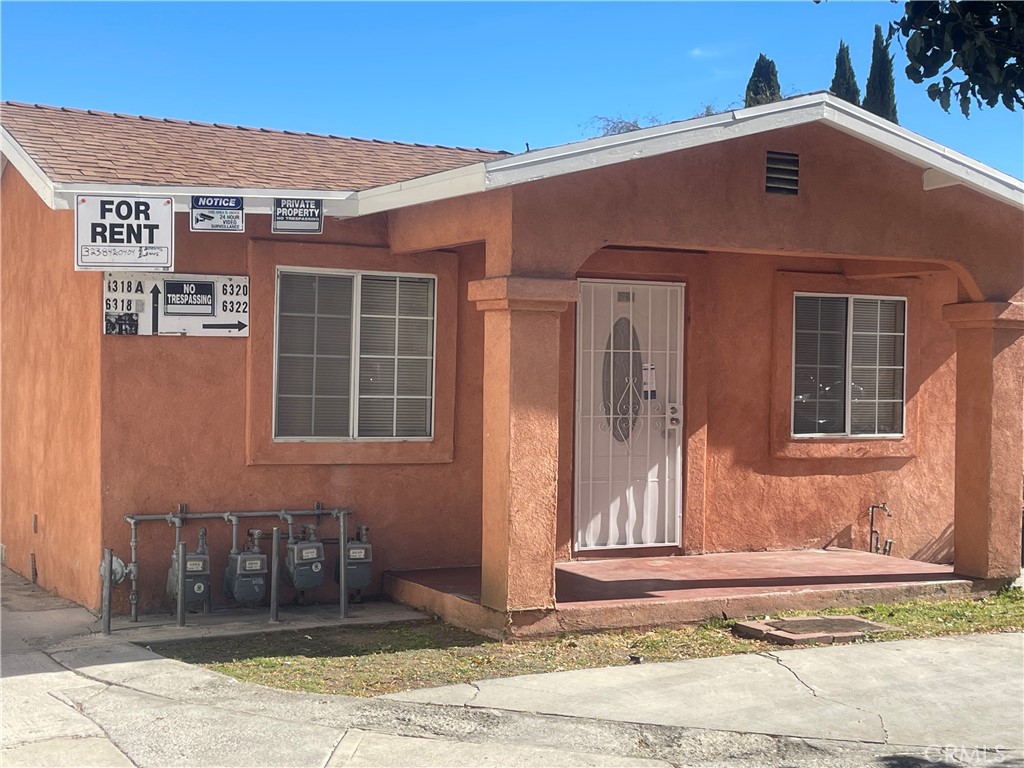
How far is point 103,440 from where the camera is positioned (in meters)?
8.37

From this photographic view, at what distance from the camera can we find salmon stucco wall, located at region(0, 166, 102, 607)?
8.68 m

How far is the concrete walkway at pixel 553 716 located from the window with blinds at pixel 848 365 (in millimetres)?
3755

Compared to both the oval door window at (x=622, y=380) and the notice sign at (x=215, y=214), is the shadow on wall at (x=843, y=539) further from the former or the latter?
the notice sign at (x=215, y=214)

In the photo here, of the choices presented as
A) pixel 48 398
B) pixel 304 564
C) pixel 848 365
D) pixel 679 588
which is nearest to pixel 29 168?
pixel 48 398

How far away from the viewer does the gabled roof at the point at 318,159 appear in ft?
24.4

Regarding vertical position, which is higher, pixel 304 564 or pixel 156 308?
pixel 156 308

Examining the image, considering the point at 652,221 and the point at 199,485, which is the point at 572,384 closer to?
the point at 652,221

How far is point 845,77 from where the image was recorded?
1127 inches

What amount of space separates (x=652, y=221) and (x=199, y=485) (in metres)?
3.79

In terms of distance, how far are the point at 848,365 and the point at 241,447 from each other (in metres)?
5.60

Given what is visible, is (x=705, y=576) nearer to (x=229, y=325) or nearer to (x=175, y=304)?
(x=229, y=325)

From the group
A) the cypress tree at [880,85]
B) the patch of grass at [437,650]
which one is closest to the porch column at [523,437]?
the patch of grass at [437,650]

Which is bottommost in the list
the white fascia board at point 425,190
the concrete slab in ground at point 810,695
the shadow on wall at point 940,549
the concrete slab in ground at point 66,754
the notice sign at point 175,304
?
the concrete slab in ground at point 66,754

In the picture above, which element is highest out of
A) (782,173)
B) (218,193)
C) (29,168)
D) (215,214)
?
(782,173)
